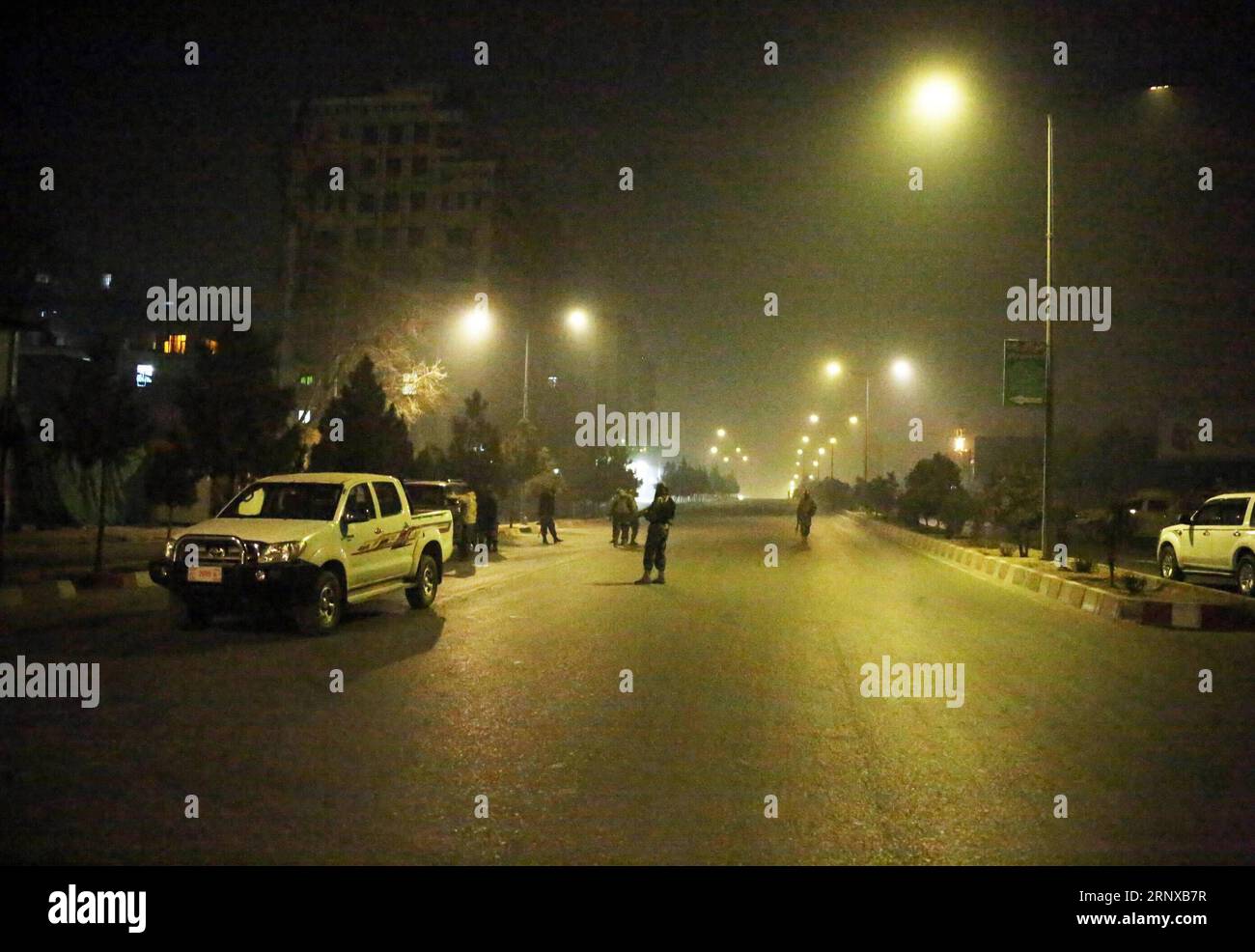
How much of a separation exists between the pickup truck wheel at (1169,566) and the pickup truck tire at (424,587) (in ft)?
48.2

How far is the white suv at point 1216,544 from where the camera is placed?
64.0ft

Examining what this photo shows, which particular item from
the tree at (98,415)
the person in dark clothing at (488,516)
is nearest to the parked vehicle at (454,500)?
the person in dark clothing at (488,516)

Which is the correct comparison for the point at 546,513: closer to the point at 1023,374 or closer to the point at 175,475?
the point at 175,475

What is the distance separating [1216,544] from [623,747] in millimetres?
16723

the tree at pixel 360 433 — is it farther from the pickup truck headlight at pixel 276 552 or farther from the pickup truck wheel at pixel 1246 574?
the pickup truck wheel at pixel 1246 574

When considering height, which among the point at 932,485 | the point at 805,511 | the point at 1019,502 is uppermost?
the point at 932,485

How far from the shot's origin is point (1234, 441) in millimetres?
68375

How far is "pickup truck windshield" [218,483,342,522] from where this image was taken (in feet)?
46.3

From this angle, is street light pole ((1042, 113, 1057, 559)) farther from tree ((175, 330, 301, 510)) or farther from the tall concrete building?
the tall concrete building

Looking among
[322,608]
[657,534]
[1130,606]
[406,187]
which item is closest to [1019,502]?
[657,534]

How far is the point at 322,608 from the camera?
42.8ft

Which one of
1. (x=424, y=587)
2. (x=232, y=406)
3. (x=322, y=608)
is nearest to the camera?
(x=322, y=608)
